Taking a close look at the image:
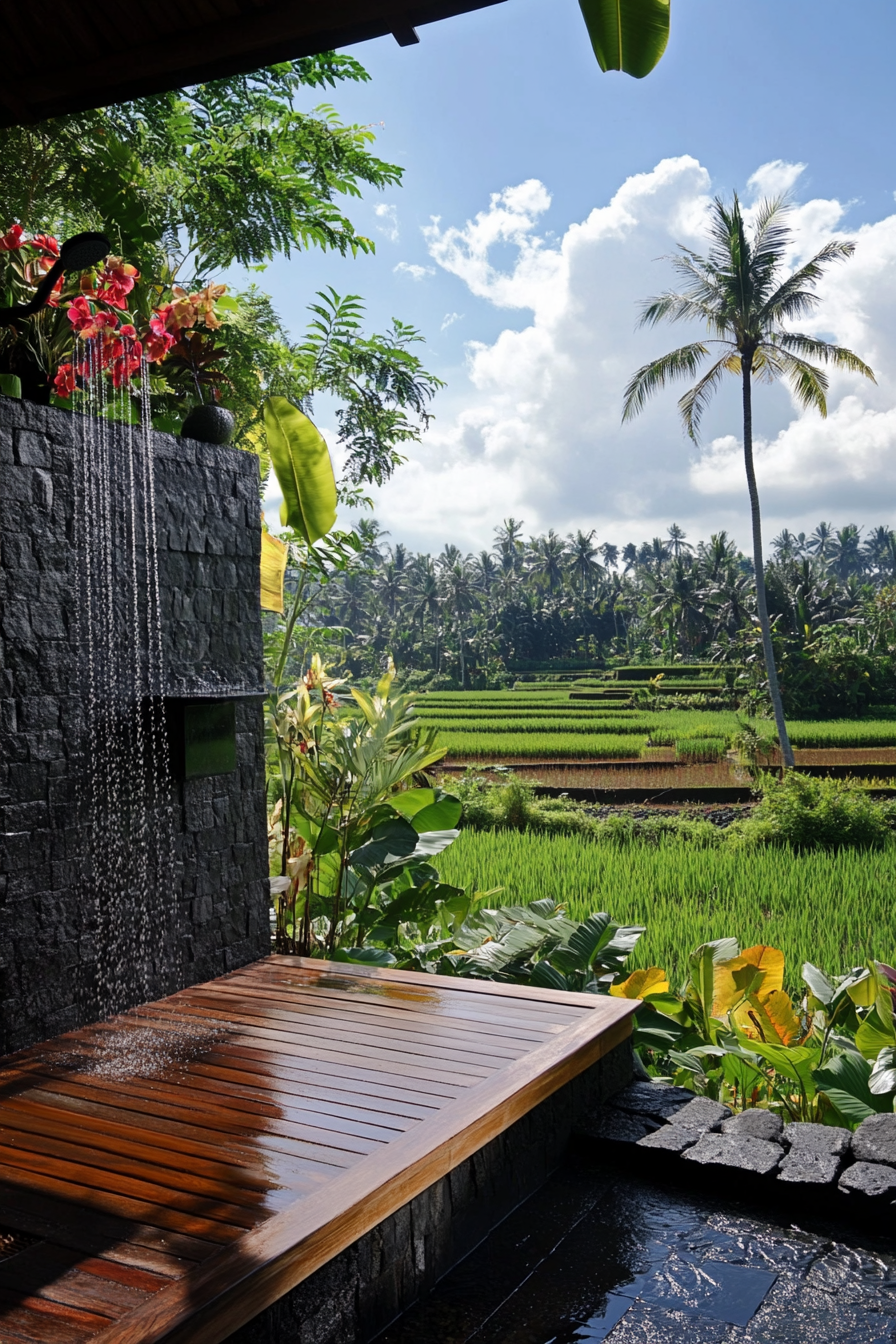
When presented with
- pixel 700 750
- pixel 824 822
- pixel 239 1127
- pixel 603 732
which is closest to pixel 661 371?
pixel 603 732

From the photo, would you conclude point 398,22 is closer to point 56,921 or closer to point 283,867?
point 56,921

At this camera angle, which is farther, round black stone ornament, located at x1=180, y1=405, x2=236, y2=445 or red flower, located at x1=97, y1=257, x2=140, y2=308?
round black stone ornament, located at x1=180, y1=405, x2=236, y2=445

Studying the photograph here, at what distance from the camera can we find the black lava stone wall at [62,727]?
262cm

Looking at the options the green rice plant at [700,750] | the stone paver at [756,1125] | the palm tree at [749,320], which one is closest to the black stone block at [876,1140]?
the stone paver at [756,1125]

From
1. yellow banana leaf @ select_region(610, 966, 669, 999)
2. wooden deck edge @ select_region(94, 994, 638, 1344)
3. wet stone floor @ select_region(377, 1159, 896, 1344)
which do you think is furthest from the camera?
yellow banana leaf @ select_region(610, 966, 669, 999)

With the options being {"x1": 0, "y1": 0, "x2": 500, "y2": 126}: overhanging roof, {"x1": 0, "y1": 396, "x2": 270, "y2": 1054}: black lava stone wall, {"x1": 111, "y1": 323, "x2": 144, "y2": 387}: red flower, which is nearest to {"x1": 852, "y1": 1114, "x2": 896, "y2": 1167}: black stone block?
{"x1": 0, "y1": 396, "x2": 270, "y2": 1054}: black lava stone wall

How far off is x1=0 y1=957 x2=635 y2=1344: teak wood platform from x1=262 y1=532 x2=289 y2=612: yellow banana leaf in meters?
1.57

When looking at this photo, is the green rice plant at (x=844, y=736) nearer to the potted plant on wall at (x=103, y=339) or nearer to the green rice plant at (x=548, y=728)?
the green rice plant at (x=548, y=728)

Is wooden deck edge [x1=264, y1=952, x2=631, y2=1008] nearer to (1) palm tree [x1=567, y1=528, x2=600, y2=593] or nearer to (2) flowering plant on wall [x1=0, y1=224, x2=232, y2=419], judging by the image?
(2) flowering plant on wall [x1=0, y1=224, x2=232, y2=419]

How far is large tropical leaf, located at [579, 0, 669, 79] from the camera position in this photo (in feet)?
5.34

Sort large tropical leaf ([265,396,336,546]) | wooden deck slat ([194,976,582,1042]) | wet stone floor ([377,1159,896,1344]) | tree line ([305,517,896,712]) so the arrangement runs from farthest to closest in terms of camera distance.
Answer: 1. tree line ([305,517,896,712])
2. large tropical leaf ([265,396,336,546])
3. wooden deck slat ([194,976,582,1042])
4. wet stone floor ([377,1159,896,1344])

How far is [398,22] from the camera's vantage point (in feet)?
5.14

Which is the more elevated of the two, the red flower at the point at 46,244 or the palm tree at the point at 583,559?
the palm tree at the point at 583,559

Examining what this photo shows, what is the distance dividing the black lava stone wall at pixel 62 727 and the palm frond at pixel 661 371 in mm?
13995
